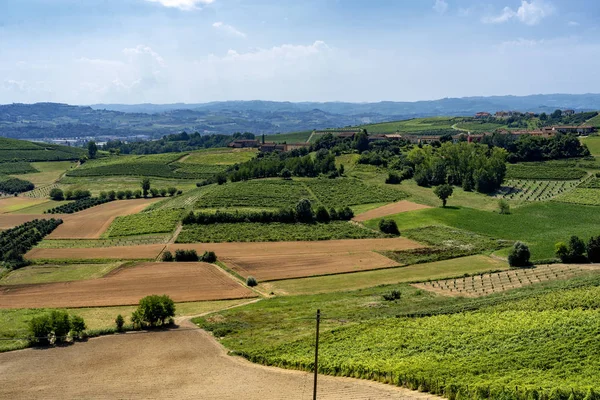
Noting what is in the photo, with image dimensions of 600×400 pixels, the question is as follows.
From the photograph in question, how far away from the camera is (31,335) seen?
46250mm

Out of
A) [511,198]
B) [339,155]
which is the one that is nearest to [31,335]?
[511,198]

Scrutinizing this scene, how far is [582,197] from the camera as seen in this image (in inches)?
4134

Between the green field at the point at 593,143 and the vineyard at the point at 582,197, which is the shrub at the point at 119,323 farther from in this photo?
the green field at the point at 593,143

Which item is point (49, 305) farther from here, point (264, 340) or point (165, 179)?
point (165, 179)

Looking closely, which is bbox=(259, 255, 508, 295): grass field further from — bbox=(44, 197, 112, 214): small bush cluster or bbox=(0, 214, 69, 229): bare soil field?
bbox=(44, 197, 112, 214): small bush cluster

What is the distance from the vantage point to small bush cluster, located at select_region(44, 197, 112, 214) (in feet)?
379

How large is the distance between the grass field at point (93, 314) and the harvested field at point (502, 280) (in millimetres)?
23836

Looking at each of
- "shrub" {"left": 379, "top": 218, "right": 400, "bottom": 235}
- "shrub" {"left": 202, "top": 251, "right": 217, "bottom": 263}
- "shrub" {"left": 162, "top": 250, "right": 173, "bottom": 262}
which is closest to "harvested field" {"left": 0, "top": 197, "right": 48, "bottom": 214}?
"shrub" {"left": 162, "top": 250, "right": 173, "bottom": 262}

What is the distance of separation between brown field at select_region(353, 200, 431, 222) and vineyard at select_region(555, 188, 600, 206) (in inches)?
1146

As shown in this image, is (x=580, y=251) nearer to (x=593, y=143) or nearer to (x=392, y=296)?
(x=392, y=296)

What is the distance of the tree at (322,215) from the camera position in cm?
9650

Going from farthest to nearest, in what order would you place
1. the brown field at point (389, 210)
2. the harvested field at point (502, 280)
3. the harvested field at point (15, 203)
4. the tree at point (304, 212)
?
the harvested field at point (15, 203) < the brown field at point (389, 210) < the tree at point (304, 212) < the harvested field at point (502, 280)

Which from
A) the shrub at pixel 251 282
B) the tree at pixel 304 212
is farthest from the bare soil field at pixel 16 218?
the shrub at pixel 251 282

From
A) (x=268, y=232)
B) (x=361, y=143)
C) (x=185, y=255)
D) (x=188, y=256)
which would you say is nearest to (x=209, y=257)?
(x=188, y=256)
